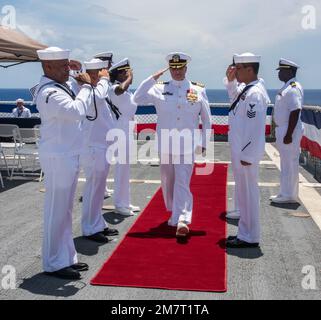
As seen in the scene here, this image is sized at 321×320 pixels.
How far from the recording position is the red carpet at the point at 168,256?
4898 millimetres

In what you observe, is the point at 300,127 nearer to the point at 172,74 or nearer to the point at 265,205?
the point at 265,205

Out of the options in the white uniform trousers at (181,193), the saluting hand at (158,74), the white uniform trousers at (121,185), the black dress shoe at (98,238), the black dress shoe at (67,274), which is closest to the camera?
the black dress shoe at (67,274)

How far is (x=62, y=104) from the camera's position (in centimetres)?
462

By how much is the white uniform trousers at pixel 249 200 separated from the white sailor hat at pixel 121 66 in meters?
2.05

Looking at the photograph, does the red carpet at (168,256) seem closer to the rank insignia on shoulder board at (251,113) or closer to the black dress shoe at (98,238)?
the black dress shoe at (98,238)

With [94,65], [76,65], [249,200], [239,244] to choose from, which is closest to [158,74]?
[94,65]

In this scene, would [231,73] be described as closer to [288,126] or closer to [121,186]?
[288,126]

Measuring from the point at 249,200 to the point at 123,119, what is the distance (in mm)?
2333

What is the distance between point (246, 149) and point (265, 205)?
2.86m

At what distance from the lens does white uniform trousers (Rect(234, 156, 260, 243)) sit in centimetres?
593

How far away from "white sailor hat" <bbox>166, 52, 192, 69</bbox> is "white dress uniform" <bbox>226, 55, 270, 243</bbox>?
0.81 m

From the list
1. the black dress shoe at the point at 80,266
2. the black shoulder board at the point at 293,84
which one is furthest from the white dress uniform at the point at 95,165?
the black shoulder board at the point at 293,84
